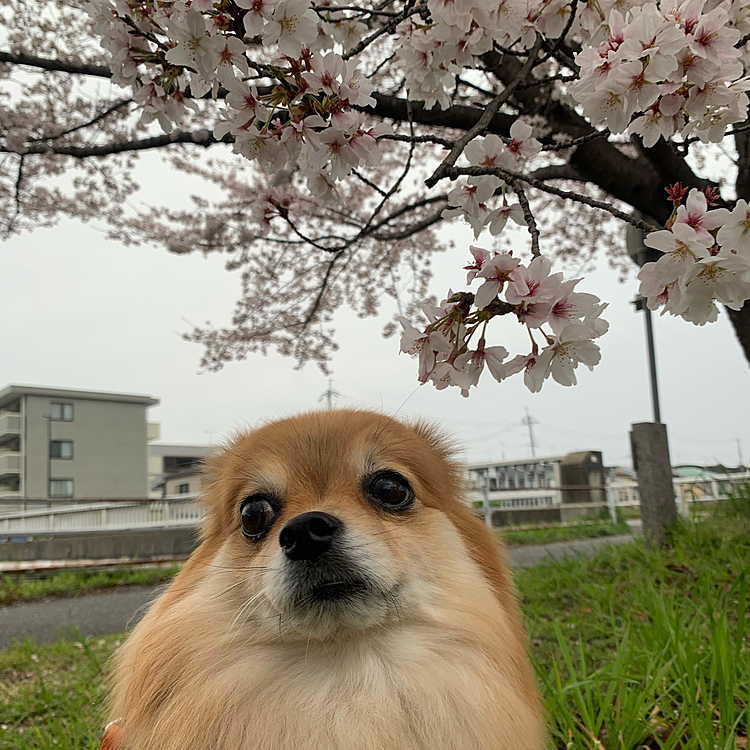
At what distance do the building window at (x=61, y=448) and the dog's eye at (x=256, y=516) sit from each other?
1359 inches

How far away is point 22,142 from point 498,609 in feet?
21.4

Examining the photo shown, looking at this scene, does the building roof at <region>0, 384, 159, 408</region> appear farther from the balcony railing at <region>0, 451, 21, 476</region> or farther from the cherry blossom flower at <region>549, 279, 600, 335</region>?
the cherry blossom flower at <region>549, 279, 600, 335</region>

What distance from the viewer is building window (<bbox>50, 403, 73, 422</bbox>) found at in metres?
32.1

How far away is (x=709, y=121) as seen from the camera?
162cm

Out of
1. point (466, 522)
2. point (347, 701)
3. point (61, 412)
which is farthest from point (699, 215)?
point (61, 412)

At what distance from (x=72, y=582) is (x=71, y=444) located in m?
27.9

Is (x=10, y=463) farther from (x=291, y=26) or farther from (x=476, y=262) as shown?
(x=476, y=262)

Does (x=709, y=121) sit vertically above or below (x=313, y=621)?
above

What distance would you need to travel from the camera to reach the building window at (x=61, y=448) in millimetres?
31422

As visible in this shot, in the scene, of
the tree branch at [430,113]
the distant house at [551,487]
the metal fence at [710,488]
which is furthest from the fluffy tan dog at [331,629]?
the distant house at [551,487]

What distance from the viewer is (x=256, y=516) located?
1650 mm

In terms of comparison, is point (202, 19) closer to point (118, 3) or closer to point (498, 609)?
point (118, 3)

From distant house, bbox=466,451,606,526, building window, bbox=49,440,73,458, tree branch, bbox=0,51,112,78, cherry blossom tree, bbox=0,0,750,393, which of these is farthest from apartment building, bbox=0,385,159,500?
cherry blossom tree, bbox=0,0,750,393

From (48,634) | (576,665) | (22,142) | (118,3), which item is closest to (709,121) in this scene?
(118,3)
